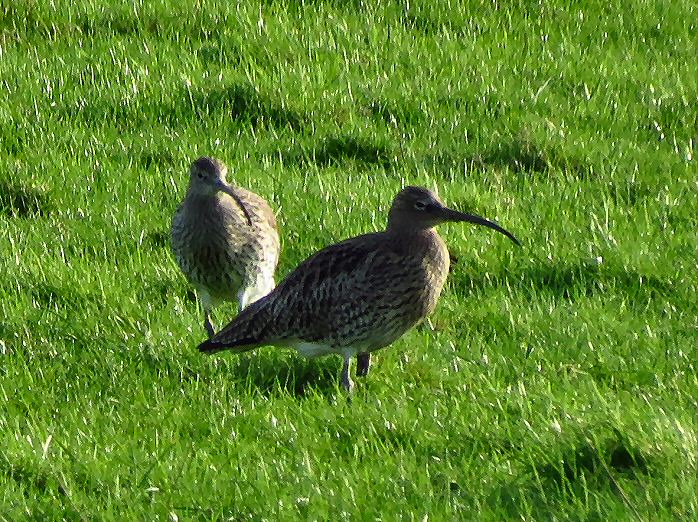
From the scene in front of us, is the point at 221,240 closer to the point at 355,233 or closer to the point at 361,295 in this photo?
the point at 355,233

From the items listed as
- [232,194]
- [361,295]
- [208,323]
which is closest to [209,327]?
[208,323]

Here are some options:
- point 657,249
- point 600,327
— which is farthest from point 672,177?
point 600,327

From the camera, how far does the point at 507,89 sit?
12.1 metres

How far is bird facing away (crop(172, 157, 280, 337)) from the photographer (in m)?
9.37

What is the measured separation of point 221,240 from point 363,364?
5.46 ft

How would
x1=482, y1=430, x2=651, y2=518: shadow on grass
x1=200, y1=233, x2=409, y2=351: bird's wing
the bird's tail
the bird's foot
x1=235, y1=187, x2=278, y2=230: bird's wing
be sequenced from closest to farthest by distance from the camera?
x1=482, y1=430, x2=651, y2=518: shadow on grass → the bird's tail → x1=200, y1=233, x2=409, y2=351: bird's wing → the bird's foot → x1=235, y1=187, x2=278, y2=230: bird's wing

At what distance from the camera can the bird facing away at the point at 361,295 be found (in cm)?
813

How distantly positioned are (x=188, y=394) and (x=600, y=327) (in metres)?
2.52

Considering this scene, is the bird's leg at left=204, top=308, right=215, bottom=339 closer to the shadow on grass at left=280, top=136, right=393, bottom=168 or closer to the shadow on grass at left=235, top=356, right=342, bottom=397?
the shadow on grass at left=235, top=356, right=342, bottom=397

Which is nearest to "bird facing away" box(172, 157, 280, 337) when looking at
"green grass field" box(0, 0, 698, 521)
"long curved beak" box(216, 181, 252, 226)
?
"long curved beak" box(216, 181, 252, 226)

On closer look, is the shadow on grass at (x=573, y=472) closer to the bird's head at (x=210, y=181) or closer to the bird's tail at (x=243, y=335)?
the bird's tail at (x=243, y=335)

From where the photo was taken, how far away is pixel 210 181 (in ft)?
31.1

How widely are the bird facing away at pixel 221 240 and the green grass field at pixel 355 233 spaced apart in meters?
0.22

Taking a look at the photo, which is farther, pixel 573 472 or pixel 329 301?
pixel 329 301
